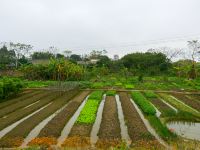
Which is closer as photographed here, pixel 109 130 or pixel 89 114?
pixel 109 130

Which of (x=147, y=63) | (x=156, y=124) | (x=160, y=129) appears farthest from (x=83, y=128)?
(x=147, y=63)

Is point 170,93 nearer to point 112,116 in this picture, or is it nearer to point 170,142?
point 112,116

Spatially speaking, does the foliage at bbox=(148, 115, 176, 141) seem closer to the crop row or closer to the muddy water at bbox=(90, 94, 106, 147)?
the crop row

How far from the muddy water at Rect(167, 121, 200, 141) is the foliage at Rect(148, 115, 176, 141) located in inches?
23.9

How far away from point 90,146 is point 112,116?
6581 millimetres

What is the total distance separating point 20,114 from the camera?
1891cm

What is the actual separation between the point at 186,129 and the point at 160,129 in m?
1.79

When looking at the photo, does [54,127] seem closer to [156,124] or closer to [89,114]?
[89,114]

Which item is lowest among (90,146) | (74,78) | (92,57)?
(90,146)

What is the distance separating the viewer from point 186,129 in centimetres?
1555

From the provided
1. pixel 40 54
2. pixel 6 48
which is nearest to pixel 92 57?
pixel 40 54

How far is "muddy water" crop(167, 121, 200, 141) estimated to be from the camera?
46.9ft

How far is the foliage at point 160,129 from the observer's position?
13448mm

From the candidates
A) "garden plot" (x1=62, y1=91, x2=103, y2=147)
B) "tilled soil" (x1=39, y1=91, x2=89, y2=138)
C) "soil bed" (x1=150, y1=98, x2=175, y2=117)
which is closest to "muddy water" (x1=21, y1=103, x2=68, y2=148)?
"tilled soil" (x1=39, y1=91, x2=89, y2=138)
